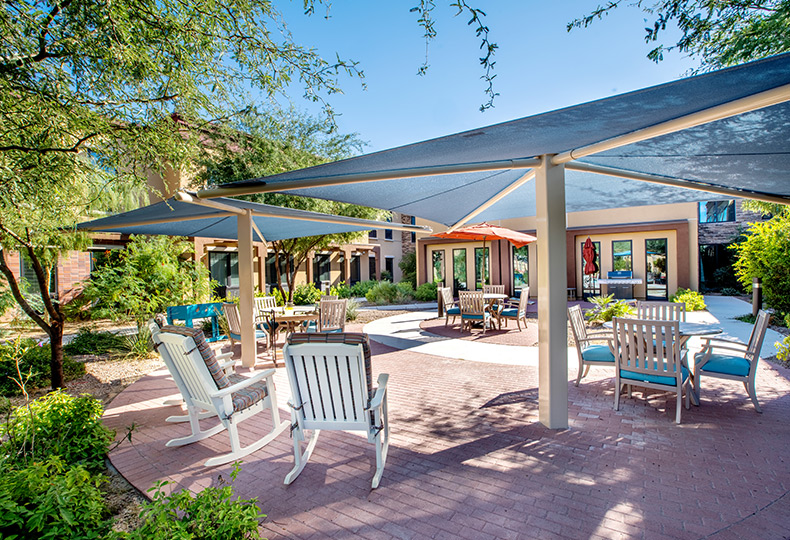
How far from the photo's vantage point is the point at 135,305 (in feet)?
25.4

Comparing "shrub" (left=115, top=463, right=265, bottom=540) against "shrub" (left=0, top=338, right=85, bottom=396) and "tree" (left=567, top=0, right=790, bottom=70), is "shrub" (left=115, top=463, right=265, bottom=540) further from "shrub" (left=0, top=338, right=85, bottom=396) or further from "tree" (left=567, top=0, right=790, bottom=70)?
"tree" (left=567, top=0, right=790, bottom=70)

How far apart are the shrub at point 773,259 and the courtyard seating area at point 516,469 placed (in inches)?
165

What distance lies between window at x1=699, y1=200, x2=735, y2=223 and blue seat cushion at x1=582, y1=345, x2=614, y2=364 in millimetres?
18338

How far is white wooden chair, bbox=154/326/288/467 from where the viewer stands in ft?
10.6

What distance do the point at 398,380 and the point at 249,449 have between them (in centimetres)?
255

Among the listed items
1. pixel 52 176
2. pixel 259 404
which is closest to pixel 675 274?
pixel 259 404

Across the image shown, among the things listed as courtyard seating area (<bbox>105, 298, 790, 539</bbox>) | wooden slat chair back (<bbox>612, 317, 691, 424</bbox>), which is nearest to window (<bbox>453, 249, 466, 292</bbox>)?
courtyard seating area (<bbox>105, 298, 790, 539</bbox>)

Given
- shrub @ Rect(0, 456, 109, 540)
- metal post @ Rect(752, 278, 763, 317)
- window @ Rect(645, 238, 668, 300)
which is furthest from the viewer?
window @ Rect(645, 238, 668, 300)

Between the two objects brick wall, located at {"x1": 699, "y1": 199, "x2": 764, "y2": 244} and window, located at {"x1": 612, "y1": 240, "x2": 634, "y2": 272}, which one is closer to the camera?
Result: window, located at {"x1": 612, "y1": 240, "x2": 634, "y2": 272}

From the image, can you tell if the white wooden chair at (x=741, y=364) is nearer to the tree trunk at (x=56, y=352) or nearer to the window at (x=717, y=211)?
the tree trunk at (x=56, y=352)

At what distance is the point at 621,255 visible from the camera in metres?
16.4

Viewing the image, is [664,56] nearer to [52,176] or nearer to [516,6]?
[516,6]

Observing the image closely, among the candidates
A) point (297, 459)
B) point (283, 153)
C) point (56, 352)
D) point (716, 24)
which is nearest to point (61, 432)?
point (297, 459)

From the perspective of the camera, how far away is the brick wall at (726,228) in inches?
712
